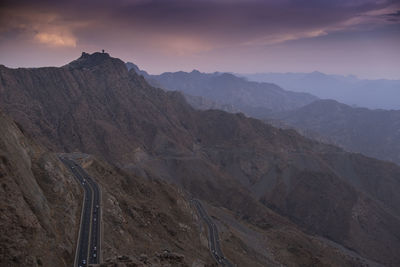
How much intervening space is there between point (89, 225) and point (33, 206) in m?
10.3

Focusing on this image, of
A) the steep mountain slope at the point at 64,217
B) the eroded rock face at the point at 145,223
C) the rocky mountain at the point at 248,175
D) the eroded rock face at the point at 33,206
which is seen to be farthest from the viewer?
the rocky mountain at the point at 248,175

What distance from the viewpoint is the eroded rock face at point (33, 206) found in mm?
34969

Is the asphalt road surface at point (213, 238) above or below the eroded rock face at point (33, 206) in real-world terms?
below

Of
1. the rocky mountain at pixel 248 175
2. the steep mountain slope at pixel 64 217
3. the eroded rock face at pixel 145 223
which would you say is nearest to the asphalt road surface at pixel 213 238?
the eroded rock face at pixel 145 223

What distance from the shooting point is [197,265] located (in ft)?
181

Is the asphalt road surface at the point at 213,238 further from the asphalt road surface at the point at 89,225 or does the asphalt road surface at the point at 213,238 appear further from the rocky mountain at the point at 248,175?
the asphalt road surface at the point at 89,225

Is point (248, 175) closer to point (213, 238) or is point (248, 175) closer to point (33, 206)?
point (213, 238)

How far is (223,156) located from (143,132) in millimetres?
48743

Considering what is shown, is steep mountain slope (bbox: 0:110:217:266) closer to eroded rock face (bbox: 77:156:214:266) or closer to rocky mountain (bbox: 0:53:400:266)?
eroded rock face (bbox: 77:156:214:266)

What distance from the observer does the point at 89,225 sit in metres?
48.9

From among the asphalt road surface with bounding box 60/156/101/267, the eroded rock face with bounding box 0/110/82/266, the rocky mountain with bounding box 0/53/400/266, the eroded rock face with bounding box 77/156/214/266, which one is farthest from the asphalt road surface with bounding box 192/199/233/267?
the eroded rock face with bounding box 0/110/82/266

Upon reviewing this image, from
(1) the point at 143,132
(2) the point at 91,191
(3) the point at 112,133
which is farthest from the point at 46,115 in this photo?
(2) the point at 91,191

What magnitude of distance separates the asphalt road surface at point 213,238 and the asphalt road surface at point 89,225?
1158 inches

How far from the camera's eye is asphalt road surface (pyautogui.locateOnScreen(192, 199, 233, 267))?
6965 centimetres
